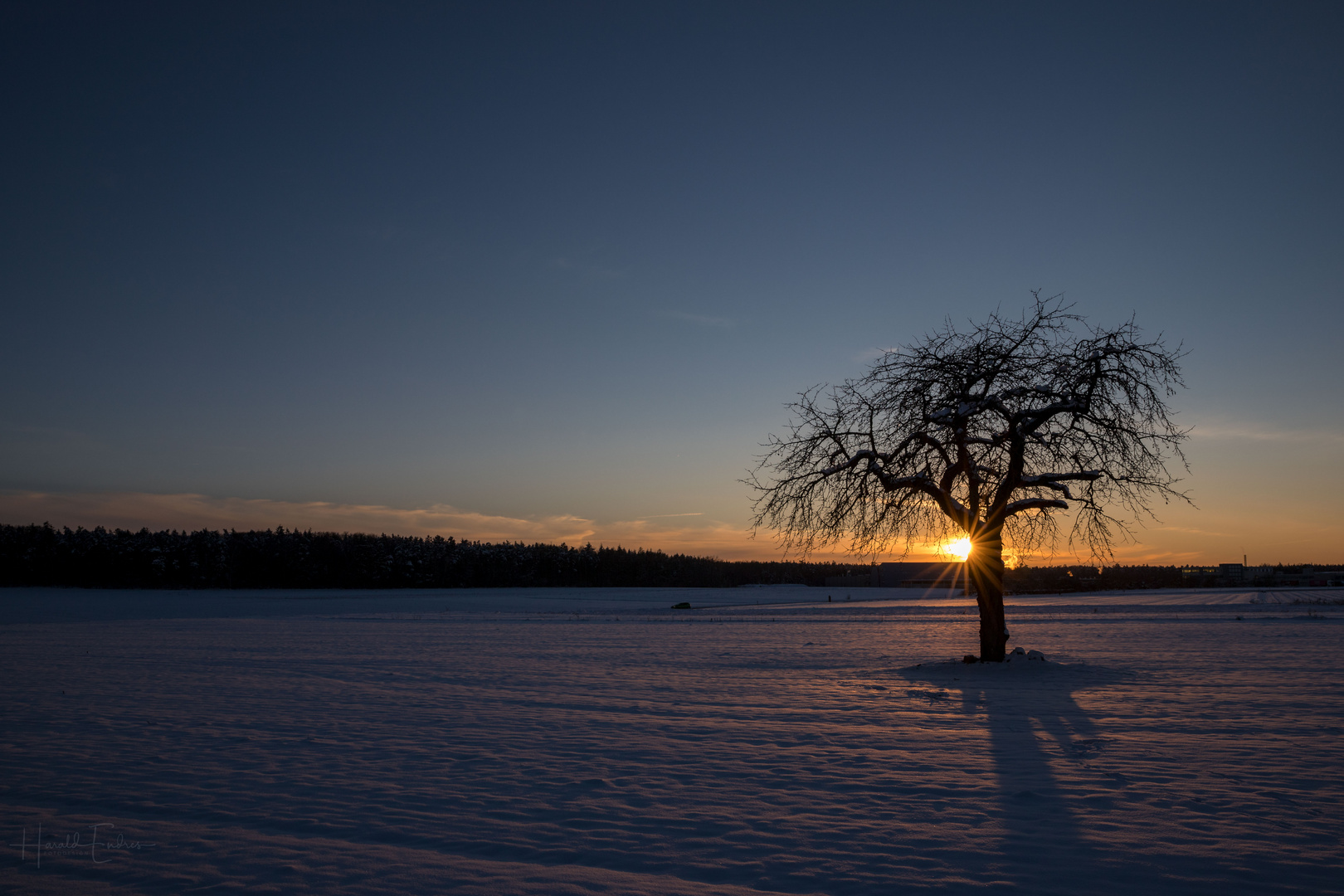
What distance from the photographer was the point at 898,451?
57.5ft

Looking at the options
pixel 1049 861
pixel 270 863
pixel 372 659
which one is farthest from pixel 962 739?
pixel 372 659

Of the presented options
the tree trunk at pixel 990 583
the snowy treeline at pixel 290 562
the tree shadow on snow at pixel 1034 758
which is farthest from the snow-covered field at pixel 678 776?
the snowy treeline at pixel 290 562

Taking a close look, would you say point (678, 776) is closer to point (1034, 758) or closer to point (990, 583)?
point (1034, 758)

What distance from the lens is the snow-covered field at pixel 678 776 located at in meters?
5.37

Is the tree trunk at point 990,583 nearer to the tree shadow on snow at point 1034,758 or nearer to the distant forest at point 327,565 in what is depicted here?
the tree shadow on snow at point 1034,758

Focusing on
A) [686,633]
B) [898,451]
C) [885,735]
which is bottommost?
[686,633]

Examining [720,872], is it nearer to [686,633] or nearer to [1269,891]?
[1269,891]

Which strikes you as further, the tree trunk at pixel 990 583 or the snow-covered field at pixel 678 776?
the tree trunk at pixel 990 583

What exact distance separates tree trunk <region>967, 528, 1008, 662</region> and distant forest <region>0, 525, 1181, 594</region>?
75301 millimetres

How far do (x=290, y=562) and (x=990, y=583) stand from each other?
91080 millimetres

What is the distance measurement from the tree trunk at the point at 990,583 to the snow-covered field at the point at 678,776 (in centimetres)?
100

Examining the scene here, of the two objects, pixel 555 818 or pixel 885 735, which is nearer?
pixel 555 818

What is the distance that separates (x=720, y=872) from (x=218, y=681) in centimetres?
1444

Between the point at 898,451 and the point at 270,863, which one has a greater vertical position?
the point at 898,451
